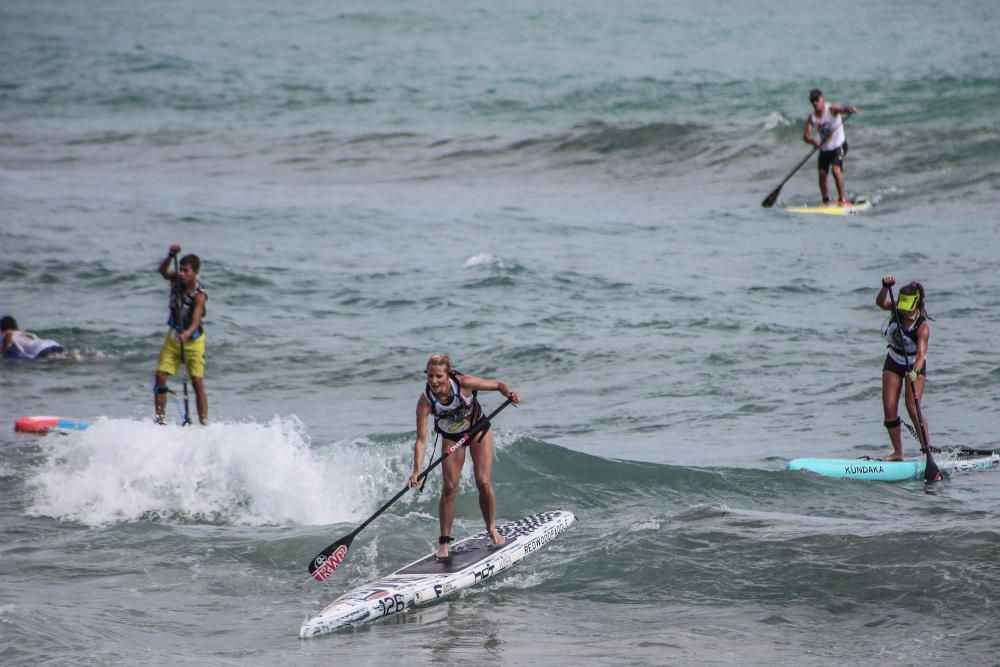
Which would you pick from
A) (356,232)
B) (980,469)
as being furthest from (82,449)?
(356,232)

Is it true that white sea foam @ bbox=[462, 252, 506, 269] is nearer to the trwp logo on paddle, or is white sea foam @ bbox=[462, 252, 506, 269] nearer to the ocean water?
the ocean water

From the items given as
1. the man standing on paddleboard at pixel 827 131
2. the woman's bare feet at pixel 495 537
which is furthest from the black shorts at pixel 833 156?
the woman's bare feet at pixel 495 537

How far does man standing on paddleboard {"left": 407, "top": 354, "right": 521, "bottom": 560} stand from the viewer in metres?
9.20

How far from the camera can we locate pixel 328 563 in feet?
31.0

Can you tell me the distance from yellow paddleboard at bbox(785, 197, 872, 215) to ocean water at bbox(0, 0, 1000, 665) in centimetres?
21

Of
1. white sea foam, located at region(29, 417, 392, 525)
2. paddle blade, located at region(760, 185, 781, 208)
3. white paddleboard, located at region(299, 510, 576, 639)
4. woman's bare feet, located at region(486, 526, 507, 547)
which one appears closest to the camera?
white paddleboard, located at region(299, 510, 576, 639)

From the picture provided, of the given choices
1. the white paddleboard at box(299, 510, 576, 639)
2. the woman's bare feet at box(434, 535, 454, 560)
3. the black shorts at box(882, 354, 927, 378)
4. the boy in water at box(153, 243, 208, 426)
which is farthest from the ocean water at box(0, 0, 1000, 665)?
the black shorts at box(882, 354, 927, 378)

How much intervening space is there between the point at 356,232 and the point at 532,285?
17.5 ft

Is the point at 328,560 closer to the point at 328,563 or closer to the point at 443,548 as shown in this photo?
the point at 328,563

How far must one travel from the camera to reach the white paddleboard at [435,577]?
29.1 feet

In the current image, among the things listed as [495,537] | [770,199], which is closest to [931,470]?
[495,537]

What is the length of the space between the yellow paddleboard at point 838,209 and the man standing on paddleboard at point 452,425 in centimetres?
1493

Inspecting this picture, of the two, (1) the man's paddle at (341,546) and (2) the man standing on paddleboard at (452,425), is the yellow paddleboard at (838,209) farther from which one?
(1) the man's paddle at (341,546)

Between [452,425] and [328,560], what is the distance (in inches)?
55.9
